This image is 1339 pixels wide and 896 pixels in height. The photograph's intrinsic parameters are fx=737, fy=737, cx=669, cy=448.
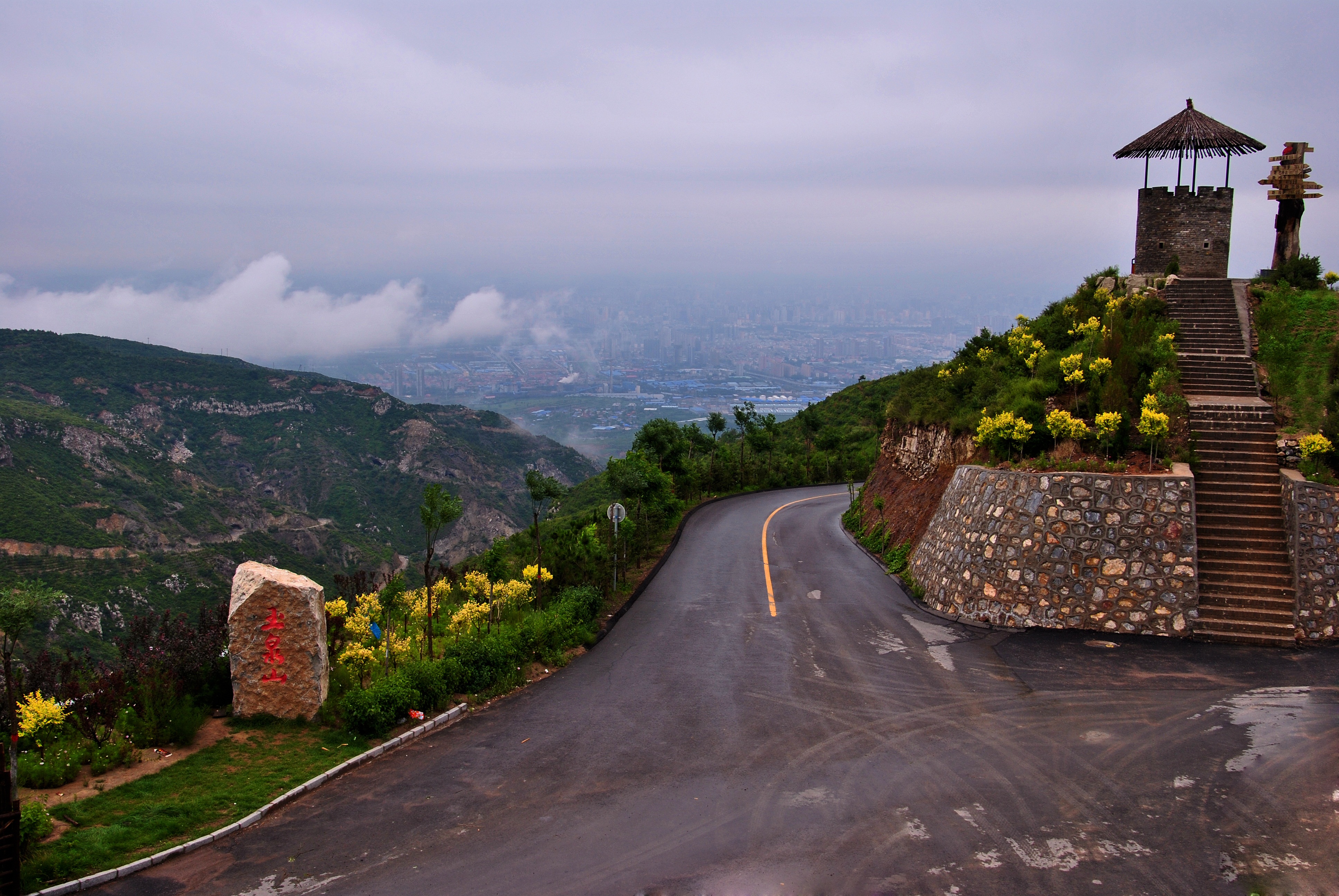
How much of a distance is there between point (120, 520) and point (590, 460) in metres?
62.4

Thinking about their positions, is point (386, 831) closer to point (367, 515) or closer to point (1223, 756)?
point (1223, 756)

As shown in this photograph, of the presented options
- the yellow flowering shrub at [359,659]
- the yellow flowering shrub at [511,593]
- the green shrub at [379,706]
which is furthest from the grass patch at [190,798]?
the yellow flowering shrub at [511,593]

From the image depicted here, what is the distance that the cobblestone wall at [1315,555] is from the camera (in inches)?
413

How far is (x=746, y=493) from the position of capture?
108 feet

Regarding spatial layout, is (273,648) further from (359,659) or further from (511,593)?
(511,593)

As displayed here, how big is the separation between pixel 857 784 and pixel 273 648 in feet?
A: 24.1

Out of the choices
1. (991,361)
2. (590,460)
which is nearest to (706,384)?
(590,460)

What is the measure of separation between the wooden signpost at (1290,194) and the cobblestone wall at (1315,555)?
35.1 feet

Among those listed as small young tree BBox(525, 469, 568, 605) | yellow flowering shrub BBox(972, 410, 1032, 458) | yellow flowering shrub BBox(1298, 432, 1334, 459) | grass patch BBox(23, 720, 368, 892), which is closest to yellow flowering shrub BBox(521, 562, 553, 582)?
small young tree BBox(525, 469, 568, 605)

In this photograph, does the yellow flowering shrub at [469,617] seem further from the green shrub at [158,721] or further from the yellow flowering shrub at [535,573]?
the green shrub at [158,721]

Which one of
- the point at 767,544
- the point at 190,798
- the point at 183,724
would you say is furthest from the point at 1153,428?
the point at 183,724

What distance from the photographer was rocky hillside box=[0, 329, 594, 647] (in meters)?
41.2

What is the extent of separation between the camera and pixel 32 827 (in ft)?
21.1

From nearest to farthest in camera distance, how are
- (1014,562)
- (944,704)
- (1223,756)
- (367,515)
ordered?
1. (1223,756)
2. (944,704)
3. (1014,562)
4. (367,515)
